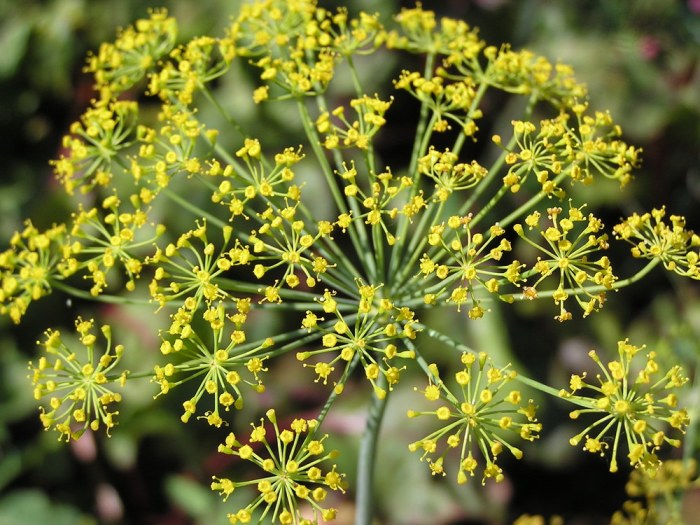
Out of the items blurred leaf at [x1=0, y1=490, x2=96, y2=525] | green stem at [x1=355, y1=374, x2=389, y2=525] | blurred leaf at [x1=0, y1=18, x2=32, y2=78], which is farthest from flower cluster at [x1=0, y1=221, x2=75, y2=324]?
blurred leaf at [x1=0, y1=18, x2=32, y2=78]

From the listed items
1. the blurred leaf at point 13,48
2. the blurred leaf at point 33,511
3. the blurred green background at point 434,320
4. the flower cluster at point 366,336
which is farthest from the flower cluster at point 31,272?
the blurred leaf at point 13,48

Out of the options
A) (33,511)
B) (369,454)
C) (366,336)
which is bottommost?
(33,511)

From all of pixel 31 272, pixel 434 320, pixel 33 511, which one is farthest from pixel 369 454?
pixel 33 511

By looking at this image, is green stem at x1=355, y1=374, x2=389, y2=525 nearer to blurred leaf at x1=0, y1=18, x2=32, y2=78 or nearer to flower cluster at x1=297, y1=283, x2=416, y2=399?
flower cluster at x1=297, y1=283, x2=416, y2=399

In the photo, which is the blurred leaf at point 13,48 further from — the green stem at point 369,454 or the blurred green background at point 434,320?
the green stem at point 369,454

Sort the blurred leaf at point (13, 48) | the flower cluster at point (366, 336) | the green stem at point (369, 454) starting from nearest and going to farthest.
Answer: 1. the flower cluster at point (366, 336)
2. the green stem at point (369, 454)
3. the blurred leaf at point (13, 48)

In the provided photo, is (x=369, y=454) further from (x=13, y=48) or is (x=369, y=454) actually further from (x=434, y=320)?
(x=13, y=48)
